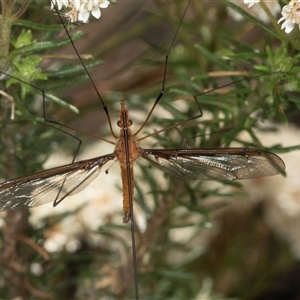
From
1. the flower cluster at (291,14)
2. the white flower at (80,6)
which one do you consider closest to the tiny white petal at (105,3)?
the white flower at (80,6)

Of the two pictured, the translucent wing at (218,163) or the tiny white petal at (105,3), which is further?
the translucent wing at (218,163)

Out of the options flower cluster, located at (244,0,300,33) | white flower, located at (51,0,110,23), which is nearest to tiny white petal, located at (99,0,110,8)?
white flower, located at (51,0,110,23)

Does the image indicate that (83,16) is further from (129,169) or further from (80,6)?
(129,169)

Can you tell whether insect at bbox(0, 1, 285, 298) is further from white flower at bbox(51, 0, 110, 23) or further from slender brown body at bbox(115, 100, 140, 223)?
white flower at bbox(51, 0, 110, 23)

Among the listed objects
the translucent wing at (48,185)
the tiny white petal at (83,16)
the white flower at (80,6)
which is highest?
the white flower at (80,6)

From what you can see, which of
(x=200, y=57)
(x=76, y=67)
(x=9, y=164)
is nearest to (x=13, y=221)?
(x=9, y=164)

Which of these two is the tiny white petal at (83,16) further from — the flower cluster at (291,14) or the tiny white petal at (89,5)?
the flower cluster at (291,14)

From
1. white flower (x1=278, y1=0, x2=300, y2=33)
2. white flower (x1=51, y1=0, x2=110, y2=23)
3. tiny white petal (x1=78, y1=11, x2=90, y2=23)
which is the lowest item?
white flower (x1=278, y1=0, x2=300, y2=33)
